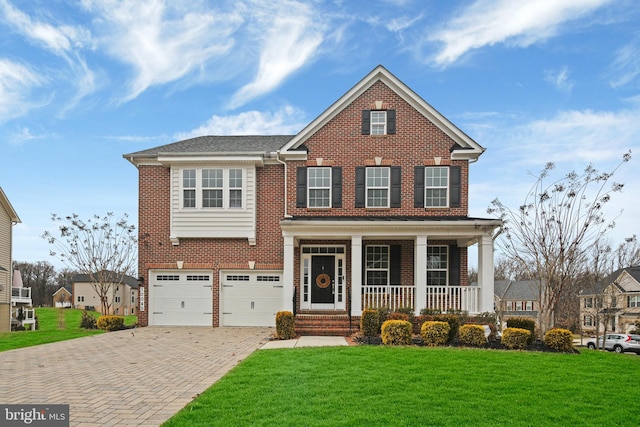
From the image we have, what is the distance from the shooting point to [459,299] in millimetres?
16719

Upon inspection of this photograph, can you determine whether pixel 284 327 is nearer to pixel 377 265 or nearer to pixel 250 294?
pixel 250 294

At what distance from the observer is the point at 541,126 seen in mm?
18703

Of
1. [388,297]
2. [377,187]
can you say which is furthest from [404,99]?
[388,297]

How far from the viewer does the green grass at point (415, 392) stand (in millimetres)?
6305

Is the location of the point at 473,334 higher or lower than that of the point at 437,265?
lower

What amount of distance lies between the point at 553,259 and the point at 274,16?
12197 millimetres

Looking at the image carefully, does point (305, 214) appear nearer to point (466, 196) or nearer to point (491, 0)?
point (466, 196)

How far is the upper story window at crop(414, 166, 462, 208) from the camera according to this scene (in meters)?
18.1

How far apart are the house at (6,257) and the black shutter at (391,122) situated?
21.7m

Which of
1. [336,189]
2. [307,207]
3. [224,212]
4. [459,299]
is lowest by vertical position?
[459,299]

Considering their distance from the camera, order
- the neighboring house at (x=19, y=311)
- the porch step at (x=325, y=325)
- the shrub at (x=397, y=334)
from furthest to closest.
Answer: the neighboring house at (x=19, y=311) → the porch step at (x=325, y=325) → the shrub at (x=397, y=334)

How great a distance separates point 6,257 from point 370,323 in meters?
23.6

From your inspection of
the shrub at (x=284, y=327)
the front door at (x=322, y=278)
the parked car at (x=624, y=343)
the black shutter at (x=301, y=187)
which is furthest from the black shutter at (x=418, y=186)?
the parked car at (x=624, y=343)

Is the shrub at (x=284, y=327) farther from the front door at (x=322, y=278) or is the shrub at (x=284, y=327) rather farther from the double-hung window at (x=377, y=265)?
the double-hung window at (x=377, y=265)
